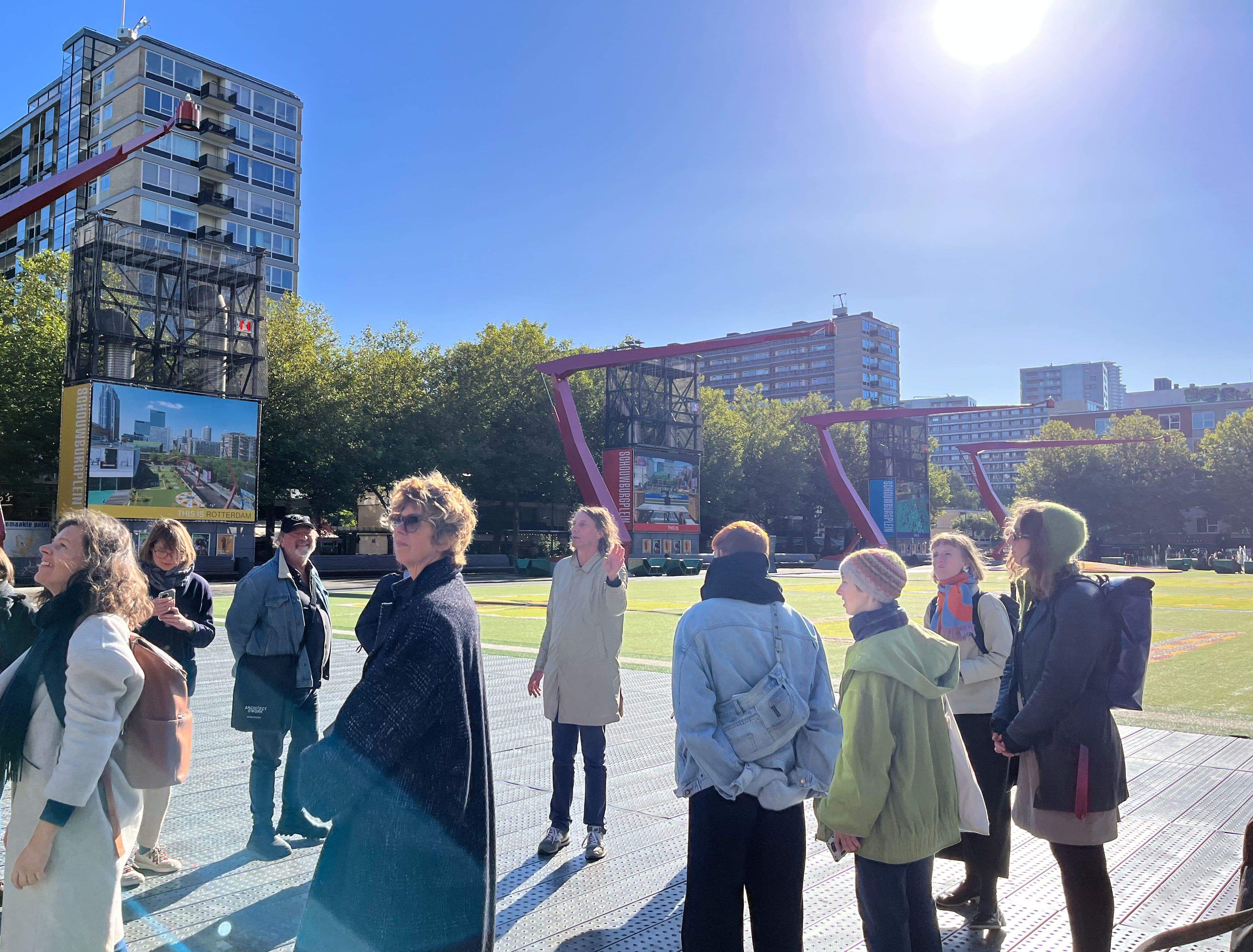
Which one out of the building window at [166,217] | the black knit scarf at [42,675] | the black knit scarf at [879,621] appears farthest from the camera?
the building window at [166,217]

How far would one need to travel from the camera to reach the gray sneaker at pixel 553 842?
5.05 m

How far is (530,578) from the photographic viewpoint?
3959 cm

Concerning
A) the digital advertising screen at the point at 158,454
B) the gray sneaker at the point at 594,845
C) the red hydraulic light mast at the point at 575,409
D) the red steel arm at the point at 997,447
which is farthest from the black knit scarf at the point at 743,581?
the red steel arm at the point at 997,447

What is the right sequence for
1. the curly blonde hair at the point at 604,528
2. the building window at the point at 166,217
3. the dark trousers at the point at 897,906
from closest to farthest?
the dark trousers at the point at 897,906 → the curly blonde hair at the point at 604,528 → the building window at the point at 166,217

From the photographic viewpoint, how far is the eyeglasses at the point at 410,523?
2.65 m

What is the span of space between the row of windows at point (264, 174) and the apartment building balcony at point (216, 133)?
3.19 feet

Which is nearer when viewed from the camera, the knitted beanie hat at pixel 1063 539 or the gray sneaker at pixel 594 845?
the knitted beanie hat at pixel 1063 539

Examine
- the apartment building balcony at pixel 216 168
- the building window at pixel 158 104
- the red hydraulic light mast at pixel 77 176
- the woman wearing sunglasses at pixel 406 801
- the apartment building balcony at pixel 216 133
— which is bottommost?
the woman wearing sunglasses at pixel 406 801

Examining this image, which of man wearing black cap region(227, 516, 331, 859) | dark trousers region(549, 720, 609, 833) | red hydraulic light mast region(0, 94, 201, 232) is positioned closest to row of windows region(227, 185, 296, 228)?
red hydraulic light mast region(0, 94, 201, 232)

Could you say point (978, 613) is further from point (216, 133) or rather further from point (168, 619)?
point (216, 133)

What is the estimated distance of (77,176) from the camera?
493 inches

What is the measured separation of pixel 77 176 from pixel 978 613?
524 inches

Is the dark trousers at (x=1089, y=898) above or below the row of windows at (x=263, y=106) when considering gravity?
below

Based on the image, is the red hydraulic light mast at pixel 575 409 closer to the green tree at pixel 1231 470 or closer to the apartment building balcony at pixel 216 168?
the apartment building balcony at pixel 216 168
